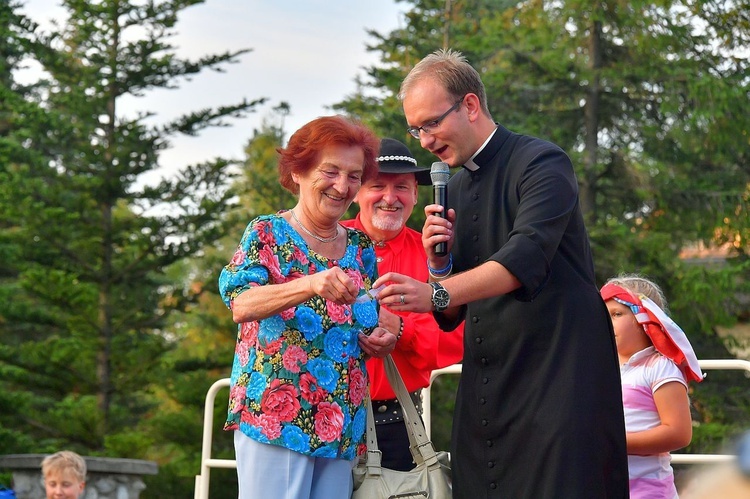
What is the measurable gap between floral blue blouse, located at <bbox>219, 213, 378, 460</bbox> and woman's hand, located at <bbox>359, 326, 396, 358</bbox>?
1.0 inches

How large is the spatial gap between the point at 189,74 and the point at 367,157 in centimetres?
1377

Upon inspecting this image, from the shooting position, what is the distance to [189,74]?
16672 mm

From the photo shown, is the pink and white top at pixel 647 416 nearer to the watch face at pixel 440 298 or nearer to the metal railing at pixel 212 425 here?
the metal railing at pixel 212 425

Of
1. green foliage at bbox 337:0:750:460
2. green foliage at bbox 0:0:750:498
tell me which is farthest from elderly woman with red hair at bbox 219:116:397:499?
green foliage at bbox 337:0:750:460

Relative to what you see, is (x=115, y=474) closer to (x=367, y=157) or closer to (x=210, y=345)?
(x=367, y=157)

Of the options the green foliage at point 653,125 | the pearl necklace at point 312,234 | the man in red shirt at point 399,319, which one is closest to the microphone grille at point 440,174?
the pearl necklace at point 312,234

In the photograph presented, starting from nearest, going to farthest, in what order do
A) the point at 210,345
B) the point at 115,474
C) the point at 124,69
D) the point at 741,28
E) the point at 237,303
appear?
the point at 237,303 < the point at 115,474 < the point at 124,69 < the point at 741,28 < the point at 210,345

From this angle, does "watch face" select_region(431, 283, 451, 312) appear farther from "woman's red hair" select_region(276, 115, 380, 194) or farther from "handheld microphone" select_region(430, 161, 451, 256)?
"woman's red hair" select_region(276, 115, 380, 194)

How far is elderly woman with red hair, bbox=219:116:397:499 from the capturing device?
119 inches

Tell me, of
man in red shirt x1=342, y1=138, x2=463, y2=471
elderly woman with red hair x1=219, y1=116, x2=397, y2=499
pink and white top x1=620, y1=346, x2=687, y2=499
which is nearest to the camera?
elderly woman with red hair x1=219, y1=116, x2=397, y2=499

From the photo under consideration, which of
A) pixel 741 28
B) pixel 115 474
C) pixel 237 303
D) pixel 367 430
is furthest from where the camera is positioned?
pixel 741 28

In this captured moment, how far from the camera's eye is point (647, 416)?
3.81 meters

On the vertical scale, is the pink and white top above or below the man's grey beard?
below

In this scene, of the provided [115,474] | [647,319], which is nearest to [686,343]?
[647,319]
